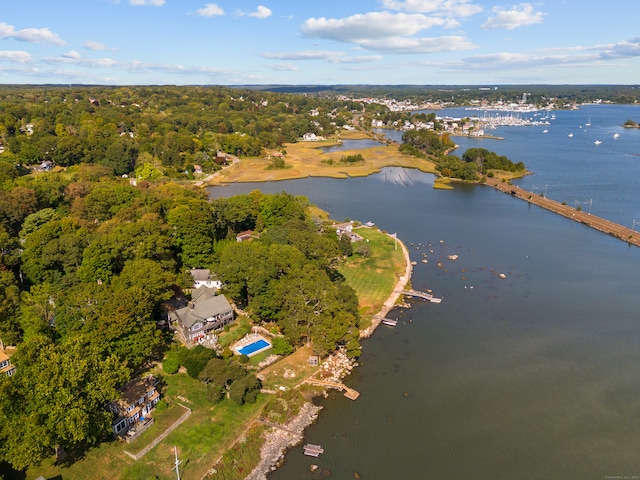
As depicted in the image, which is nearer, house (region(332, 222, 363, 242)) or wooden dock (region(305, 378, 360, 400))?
wooden dock (region(305, 378, 360, 400))

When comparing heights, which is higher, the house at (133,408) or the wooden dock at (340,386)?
the house at (133,408)

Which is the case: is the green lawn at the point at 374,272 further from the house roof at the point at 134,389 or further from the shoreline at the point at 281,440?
the house roof at the point at 134,389

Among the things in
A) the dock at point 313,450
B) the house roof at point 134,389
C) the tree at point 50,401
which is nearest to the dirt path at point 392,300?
the dock at point 313,450

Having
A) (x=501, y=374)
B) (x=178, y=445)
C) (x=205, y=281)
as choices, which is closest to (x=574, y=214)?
(x=501, y=374)

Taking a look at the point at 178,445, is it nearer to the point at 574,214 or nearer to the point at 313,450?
the point at 313,450

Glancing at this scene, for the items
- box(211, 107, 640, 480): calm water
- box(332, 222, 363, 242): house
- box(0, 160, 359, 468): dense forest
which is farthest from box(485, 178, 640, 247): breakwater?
box(0, 160, 359, 468): dense forest

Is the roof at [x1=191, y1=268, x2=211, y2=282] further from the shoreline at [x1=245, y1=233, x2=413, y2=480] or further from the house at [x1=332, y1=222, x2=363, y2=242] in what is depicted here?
the house at [x1=332, y1=222, x2=363, y2=242]
